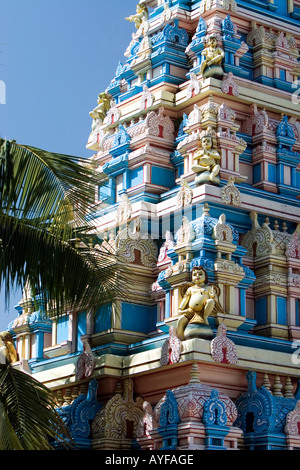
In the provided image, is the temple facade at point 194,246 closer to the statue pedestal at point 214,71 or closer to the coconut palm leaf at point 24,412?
the statue pedestal at point 214,71

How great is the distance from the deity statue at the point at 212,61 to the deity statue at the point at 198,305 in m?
4.75

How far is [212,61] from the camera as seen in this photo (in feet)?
65.7

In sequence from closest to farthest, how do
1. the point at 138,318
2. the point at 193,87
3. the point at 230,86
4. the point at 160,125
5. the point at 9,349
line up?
the point at 138,318 → the point at 230,86 → the point at 193,87 → the point at 9,349 → the point at 160,125

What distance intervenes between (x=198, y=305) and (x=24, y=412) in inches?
187

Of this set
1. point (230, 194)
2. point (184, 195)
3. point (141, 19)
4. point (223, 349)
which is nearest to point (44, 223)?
point (223, 349)

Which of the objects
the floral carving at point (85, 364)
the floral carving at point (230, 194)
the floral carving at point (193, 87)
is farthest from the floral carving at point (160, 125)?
the floral carving at point (85, 364)

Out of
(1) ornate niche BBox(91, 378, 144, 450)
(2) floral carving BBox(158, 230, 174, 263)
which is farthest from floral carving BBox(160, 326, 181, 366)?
(2) floral carving BBox(158, 230, 174, 263)

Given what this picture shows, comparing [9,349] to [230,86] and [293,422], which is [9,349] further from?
[230,86]

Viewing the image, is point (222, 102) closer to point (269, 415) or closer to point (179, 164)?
point (179, 164)

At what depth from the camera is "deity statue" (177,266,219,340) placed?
1645cm

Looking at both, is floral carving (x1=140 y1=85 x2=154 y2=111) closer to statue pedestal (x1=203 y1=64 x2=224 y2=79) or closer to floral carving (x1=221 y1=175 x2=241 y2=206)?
statue pedestal (x1=203 y1=64 x2=224 y2=79)

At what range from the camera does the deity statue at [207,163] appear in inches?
736

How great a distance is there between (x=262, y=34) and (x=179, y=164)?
3454mm

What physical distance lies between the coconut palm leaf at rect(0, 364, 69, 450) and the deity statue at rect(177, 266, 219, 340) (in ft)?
12.8
